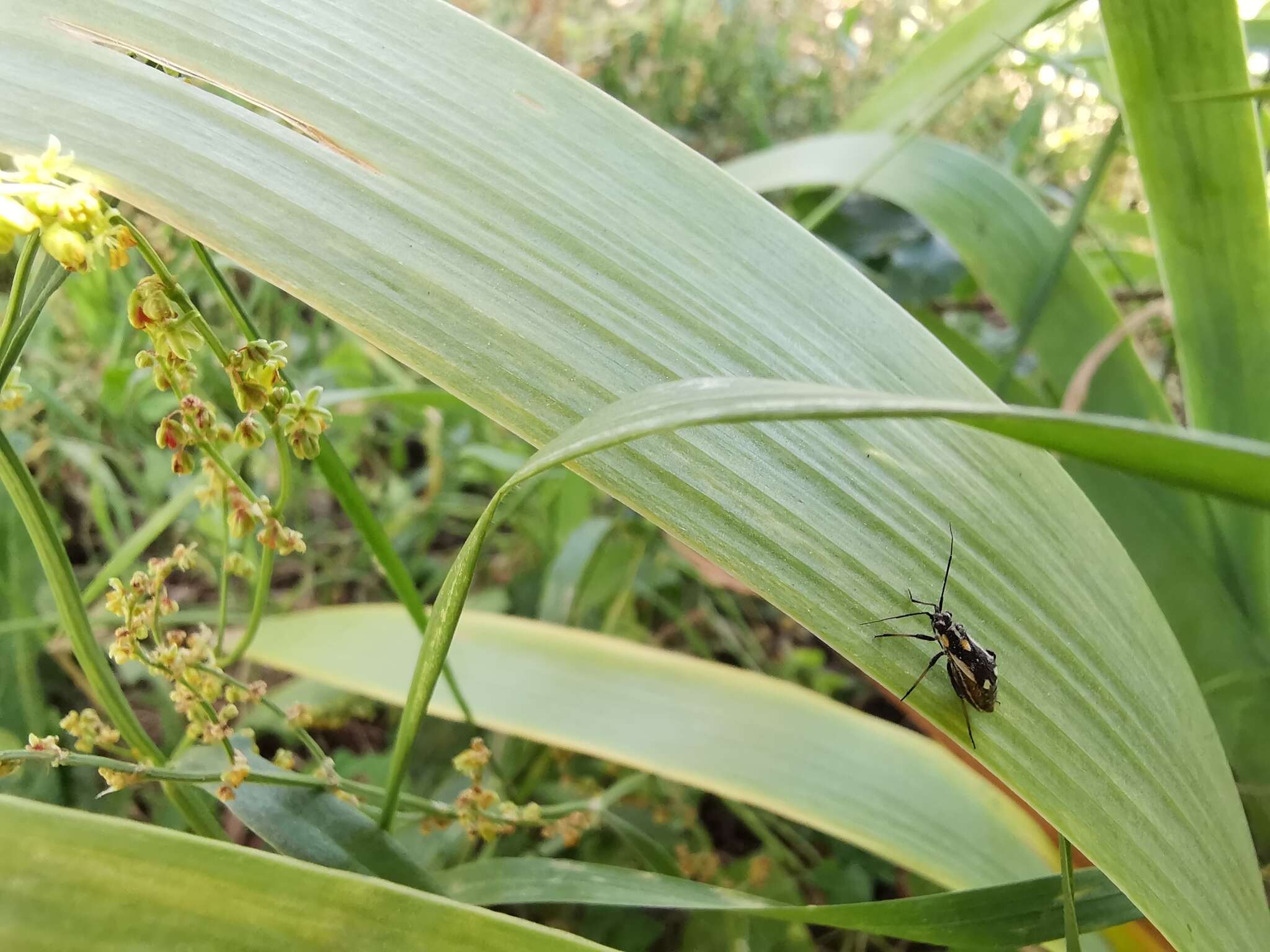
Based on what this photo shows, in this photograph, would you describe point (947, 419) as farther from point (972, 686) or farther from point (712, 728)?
point (712, 728)

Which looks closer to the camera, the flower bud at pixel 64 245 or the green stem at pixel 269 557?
the flower bud at pixel 64 245

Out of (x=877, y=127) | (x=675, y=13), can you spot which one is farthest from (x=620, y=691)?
(x=675, y=13)

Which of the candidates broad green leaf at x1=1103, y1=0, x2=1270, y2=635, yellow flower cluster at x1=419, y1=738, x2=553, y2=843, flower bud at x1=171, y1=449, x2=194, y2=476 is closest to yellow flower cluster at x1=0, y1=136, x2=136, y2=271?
flower bud at x1=171, y1=449, x2=194, y2=476

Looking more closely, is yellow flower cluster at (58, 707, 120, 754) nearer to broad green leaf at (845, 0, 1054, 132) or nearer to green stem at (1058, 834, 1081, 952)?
green stem at (1058, 834, 1081, 952)

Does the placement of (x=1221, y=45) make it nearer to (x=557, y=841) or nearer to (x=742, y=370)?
(x=742, y=370)

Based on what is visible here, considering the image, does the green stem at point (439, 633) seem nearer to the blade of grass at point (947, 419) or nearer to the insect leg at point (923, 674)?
the blade of grass at point (947, 419)

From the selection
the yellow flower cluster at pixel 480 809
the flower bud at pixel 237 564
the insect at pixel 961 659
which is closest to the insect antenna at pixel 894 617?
the insect at pixel 961 659
